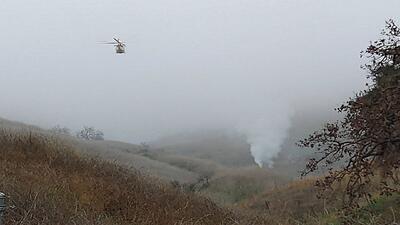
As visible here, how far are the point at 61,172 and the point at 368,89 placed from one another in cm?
678

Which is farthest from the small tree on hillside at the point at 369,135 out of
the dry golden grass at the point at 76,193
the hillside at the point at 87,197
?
the dry golden grass at the point at 76,193

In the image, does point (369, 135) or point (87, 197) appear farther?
point (87, 197)

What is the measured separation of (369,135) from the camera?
251 inches

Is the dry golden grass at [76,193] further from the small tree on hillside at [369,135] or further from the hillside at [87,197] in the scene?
the small tree on hillside at [369,135]

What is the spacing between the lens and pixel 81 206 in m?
8.16

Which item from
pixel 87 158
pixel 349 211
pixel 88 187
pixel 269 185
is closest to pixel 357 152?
pixel 349 211

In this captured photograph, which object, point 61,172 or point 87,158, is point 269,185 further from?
point 61,172

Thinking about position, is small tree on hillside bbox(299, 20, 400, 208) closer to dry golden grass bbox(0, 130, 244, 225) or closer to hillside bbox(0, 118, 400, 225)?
hillside bbox(0, 118, 400, 225)

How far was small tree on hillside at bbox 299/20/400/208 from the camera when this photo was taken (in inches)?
239

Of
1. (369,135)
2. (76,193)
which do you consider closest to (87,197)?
(76,193)

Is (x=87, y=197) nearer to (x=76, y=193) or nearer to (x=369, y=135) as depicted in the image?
(x=76, y=193)

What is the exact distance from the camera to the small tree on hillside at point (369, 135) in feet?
19.9

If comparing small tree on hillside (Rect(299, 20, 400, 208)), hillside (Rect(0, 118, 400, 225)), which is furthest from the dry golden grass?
small tree on hillside (Rect(299, 20, 400, 208))

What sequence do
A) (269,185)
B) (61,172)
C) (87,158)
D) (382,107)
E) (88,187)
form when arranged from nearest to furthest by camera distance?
1. (382,107)
2. (88,187)
3. (61,172)
4. (87,158)
5. (269,185)
